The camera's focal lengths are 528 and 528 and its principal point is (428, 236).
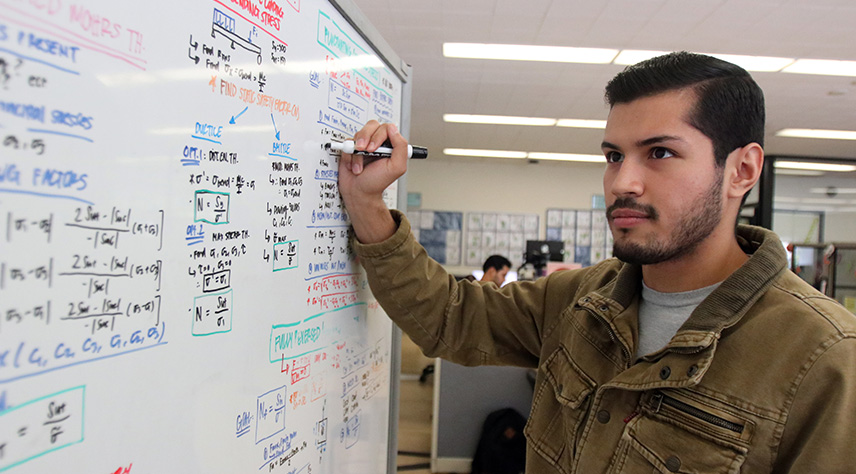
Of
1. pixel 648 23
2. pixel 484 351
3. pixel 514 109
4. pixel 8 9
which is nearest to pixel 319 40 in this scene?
pixel 8 9

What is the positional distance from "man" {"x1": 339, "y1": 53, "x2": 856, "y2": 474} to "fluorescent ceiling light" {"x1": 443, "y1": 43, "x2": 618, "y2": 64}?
3145mm

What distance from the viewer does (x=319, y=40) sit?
0.94 meters

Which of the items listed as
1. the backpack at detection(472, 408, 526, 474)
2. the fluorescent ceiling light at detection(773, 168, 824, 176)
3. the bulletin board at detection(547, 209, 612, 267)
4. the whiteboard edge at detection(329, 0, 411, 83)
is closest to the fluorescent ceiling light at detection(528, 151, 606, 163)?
the bulletin board at detection(547, 209, 612, 267)

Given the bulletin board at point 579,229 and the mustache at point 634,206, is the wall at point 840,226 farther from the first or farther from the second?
the mustache at point 634,206

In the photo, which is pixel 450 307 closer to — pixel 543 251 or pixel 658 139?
pixel 658 139

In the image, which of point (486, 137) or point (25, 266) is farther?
point (486, 137)

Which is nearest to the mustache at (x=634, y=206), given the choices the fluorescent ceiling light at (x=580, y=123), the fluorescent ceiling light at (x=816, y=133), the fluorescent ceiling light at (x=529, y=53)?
the fluorescent ceiling light at (x=529, y=53)

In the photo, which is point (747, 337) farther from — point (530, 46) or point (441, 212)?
point (441, 212)

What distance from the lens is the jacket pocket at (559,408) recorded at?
1.07 metres

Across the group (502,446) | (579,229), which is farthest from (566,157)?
(502,446)

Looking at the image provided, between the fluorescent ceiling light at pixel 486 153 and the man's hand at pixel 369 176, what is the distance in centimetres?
707

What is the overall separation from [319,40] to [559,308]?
0.81 meters

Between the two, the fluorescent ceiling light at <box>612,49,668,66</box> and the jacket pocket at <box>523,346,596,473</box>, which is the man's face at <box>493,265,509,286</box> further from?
the jacket pocket at <box>523,346,596,473</box>

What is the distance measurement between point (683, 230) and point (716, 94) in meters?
0.26
